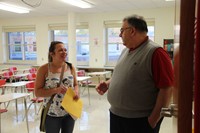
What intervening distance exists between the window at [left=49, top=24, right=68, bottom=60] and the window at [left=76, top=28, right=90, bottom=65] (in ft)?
1.72

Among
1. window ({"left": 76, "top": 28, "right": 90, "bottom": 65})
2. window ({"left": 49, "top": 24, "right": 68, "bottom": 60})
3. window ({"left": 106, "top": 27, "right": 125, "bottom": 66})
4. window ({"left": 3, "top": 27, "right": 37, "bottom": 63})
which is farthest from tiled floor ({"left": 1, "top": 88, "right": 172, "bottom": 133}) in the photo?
window ({"left": 3, "top": 27, "right": 37, "bottom": 63})

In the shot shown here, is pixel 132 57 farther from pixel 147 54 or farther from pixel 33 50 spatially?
pixel 33 50

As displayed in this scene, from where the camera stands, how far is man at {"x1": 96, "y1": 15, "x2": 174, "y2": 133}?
155 cm

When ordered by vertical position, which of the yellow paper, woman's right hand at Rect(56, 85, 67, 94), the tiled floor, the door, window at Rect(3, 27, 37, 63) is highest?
window at Rect(3, 27, 37, 63)

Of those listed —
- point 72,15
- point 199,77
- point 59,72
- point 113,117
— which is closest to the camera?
point 199,77

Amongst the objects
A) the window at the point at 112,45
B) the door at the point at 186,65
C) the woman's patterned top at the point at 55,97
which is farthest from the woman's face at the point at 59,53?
the window at the point at 112,45

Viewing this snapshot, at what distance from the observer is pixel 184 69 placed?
64cm

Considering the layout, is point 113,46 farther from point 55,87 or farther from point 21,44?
point 55,87

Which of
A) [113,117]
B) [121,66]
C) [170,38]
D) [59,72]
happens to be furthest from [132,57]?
[170,38]

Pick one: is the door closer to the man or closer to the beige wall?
the man

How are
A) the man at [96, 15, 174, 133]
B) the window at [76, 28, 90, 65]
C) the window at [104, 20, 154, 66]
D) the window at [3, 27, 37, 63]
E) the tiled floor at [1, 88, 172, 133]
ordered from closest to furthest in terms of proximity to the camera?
the man at [96, 15, 174, 133], the tiled floor at [1, 88, 172, 133], the window at [104, 20, 154, 66], the window at [76, 28, 90, 65], the window at [3, 27, 37, 63]

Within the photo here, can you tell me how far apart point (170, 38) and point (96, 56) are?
256 centimetres

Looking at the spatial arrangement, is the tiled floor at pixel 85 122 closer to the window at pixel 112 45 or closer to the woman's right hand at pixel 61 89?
the woman's right hand at pixel 61 89

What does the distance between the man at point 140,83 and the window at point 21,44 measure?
25.8 feet
